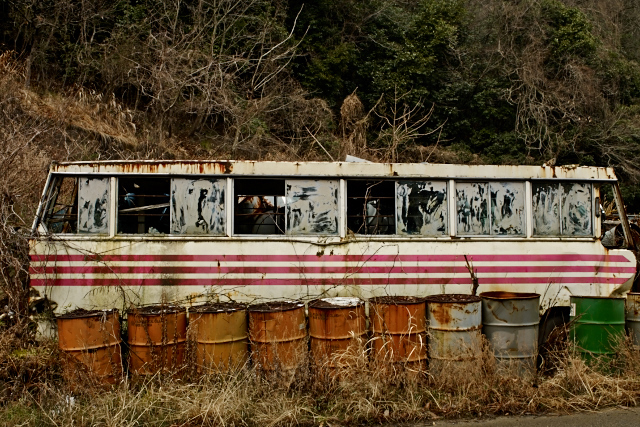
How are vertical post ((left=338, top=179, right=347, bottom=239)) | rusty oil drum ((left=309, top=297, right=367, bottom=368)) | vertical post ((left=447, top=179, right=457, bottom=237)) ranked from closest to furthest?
rusty oil drum ((left=309, top=297, right=367, bottom=368)), vertical post ((left=338, top=179, right=347, bottom=239)), vertical post ((left=447, top=179, right=457, bottom=237))

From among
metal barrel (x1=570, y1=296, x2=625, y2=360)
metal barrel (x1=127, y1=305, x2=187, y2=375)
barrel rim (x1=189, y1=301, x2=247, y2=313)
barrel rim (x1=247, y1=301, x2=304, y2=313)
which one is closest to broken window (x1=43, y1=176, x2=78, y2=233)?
metal barrel (x1=127, y1=305, x2=187, y2=375)

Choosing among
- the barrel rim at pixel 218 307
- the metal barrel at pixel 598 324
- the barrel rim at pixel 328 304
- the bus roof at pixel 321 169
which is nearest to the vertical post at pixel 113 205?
the bus roof at pixel 321 169

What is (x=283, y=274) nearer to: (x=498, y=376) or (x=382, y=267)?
(x=382, y=267)

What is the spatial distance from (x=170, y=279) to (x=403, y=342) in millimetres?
3015

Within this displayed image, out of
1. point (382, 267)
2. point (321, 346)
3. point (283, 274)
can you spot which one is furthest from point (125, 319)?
point (382, 267)

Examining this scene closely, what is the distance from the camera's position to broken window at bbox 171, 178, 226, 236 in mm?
6902

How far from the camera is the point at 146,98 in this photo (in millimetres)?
17703

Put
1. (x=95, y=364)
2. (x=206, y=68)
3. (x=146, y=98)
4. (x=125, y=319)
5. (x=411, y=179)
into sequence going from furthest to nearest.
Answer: (x=146, y=98) < (x=206, y=68) < (x=411, y=179) < (x=125, y=319) < (x=95, y=364)

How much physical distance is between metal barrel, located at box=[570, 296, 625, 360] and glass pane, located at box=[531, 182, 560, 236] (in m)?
1.12

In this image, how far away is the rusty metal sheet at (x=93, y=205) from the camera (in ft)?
22.3

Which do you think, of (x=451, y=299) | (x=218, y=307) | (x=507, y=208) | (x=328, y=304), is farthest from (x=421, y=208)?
(x=218, y=307)

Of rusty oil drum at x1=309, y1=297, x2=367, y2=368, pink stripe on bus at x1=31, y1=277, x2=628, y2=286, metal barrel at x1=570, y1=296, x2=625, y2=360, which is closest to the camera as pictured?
rusty oil drum at x1=309, y1=297, x2=367, y2=368

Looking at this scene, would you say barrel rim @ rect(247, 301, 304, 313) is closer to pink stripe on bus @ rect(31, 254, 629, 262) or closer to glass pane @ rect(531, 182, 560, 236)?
pink stripe on bus @ rect(31, 254, 629, 262)

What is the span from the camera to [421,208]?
7.21m
